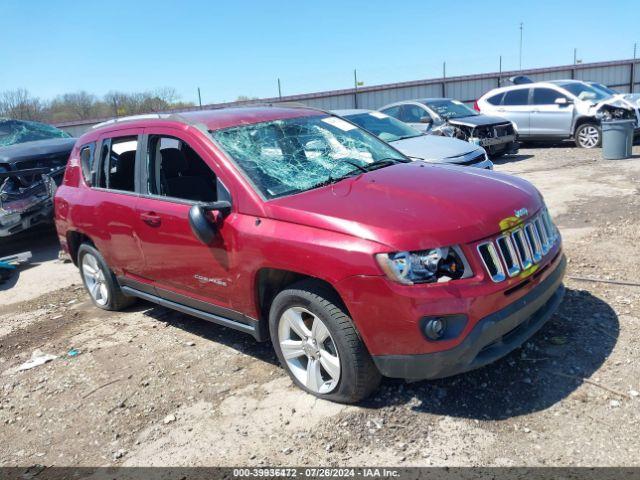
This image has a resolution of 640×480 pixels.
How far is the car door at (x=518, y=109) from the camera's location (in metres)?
14.3

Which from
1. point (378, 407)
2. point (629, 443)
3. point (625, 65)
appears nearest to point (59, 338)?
point (378, 407)

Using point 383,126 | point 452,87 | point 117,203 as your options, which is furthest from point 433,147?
point 452,87

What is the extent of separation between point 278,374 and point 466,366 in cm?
146

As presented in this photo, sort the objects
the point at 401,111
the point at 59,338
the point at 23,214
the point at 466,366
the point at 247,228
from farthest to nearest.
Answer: the point at 401,111 < the point at 23,214 < the point at 59,338 < the point at 247,228 < the point at 466,366

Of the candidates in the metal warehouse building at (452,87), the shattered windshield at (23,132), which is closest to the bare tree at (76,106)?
the metal warehouse building at (452,87)

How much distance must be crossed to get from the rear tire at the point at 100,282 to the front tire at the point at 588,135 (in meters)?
12.0

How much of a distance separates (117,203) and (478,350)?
325 cm

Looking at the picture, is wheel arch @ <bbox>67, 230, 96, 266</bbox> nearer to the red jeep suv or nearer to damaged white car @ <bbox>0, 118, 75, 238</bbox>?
the red jeep suv

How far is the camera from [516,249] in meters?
3.18

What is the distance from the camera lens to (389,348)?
2984mm

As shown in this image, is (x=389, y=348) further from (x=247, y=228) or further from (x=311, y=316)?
(x=247, y=228)

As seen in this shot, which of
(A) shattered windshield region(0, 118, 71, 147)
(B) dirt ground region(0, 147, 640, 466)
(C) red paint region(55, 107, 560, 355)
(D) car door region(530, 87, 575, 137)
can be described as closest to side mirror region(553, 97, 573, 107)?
(D) car door region(530, 87, 575, 137)

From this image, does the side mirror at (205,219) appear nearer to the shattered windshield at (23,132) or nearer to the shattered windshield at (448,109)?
the shattered windshield at (23,132)

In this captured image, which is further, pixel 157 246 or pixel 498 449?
pixel 157 246
